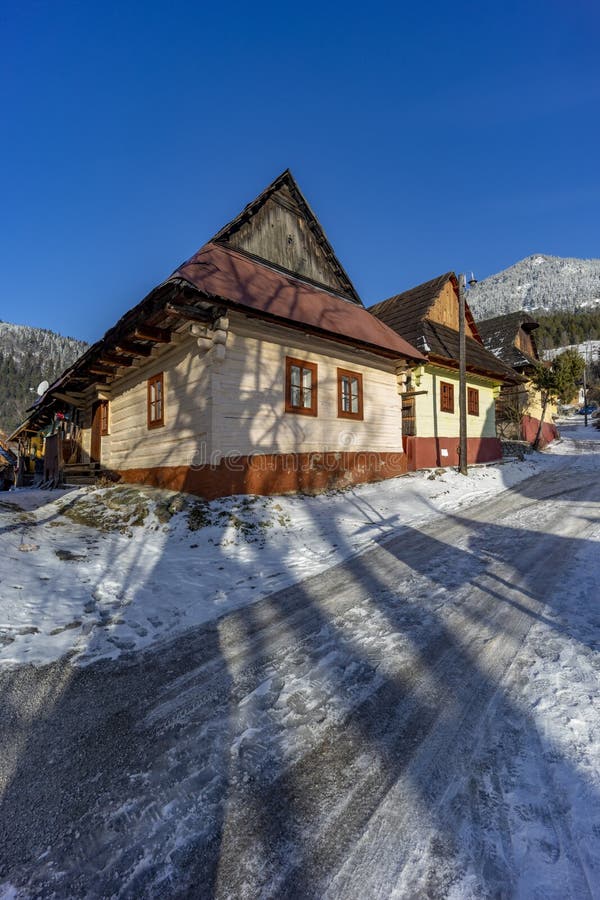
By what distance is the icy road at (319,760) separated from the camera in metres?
1.60

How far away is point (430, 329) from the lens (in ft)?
57.8

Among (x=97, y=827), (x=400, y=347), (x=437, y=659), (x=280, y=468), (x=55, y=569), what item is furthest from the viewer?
(x=400, y=347)

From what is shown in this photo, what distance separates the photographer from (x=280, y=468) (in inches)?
377

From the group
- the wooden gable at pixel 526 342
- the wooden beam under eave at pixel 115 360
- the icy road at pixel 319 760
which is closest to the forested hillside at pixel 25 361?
the wooden beam under eave at pixel 115 360

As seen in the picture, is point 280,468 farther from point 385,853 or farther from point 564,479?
point 564,479

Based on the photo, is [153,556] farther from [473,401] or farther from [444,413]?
[473,401]

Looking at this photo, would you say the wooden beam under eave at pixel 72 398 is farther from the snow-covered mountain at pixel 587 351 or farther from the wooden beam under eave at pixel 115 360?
the snow-covered mountain at pixel 587 351

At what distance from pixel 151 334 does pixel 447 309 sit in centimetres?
1562

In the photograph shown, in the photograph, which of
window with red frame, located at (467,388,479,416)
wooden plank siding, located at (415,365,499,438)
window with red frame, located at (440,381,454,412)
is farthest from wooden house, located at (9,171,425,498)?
window with red frame, located at (467,388,479,416)

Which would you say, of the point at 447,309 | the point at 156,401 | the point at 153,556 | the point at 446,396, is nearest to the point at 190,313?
the point at 156,401

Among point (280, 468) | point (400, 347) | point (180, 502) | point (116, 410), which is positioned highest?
point (400, 347)

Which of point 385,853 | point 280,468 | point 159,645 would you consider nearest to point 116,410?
point 280,468

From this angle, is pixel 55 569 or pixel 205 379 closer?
pixel 55 569

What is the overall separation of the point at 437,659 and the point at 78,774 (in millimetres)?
2416
